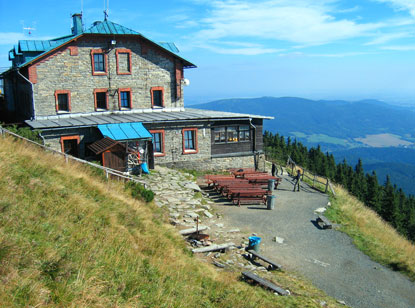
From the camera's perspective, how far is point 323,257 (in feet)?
47.4

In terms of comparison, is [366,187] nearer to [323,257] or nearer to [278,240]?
[278,240]

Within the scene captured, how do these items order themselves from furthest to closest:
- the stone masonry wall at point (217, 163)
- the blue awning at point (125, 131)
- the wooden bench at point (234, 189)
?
the stone masonry wall at point (217, 163) → the blue awning at point (125, 131) → the wooden bench at point (234, 189)

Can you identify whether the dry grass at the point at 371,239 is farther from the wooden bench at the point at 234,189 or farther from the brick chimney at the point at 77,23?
the brick chimney at the point at 77,23

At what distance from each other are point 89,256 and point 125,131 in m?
17.2

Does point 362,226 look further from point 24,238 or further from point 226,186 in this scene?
point 24,238

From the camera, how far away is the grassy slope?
18.6 ft

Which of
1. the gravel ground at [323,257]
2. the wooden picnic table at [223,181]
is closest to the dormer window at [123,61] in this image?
the wooden picnic table at [223,181]

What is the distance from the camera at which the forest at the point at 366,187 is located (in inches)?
2015

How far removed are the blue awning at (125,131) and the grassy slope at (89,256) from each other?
9.84 m

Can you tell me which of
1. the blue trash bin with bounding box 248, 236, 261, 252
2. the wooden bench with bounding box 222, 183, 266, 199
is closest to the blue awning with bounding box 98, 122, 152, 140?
the wooden bench with bounding box 222, 183, 266, 199

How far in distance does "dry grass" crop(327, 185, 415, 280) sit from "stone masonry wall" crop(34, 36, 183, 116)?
15485 mm

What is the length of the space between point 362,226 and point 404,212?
43.3 m

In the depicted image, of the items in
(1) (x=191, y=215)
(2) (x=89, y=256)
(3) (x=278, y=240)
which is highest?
(2) (x=89, y=256)

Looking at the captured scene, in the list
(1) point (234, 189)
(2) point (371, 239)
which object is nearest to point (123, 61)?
(1) point (234, 189)
